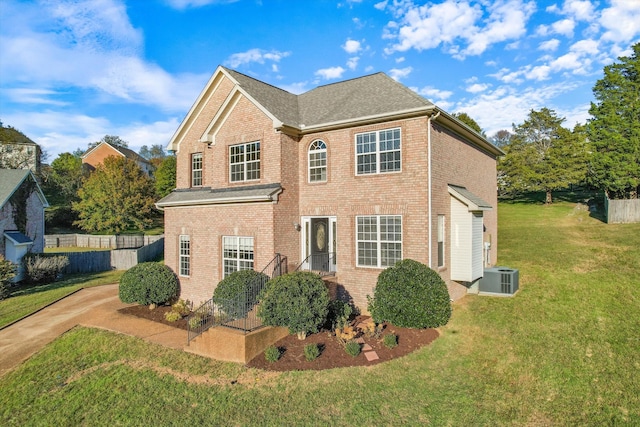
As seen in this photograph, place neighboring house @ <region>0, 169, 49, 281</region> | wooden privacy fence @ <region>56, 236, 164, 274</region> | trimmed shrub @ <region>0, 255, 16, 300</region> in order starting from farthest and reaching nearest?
wooden privacy fence @ <region>56, 236, 164, 274</region> → neighboring house @ <region>0, 169, 49, 281</region> → trimmed shrub @ <region>0, 255, 16, 300</region>

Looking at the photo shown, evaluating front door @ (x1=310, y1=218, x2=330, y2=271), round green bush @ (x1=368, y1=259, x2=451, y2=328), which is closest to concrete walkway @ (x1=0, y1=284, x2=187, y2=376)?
front door @ (x1=310, y1=218, x2=330, y2=271)

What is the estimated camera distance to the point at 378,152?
13.2 metres

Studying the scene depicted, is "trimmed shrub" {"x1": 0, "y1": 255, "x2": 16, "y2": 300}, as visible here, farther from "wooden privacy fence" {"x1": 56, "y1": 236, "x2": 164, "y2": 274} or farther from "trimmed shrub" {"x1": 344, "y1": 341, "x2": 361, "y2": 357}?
"trimmed shrub" {"x1": 344, "y1": 341, "x2": 361, "y2": 357}

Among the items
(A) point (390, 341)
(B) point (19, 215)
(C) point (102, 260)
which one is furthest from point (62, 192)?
(A) point (390, 341)

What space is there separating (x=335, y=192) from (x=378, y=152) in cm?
225

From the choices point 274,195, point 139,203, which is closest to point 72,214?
point 139,203

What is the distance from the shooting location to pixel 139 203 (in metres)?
40.3

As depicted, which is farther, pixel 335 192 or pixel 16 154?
pixel 16 154

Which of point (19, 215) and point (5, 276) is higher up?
point (19, 215)

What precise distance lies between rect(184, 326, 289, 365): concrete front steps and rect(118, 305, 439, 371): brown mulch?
0.73ft

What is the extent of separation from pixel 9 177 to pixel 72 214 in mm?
25573

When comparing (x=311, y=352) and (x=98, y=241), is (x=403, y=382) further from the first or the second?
(x=98, y=241)

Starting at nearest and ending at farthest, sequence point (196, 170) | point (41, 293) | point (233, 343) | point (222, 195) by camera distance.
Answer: point (233, 343) → point (222, 195) → point (196, 170) → point (41, 293)

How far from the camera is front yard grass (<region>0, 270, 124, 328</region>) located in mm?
15357
